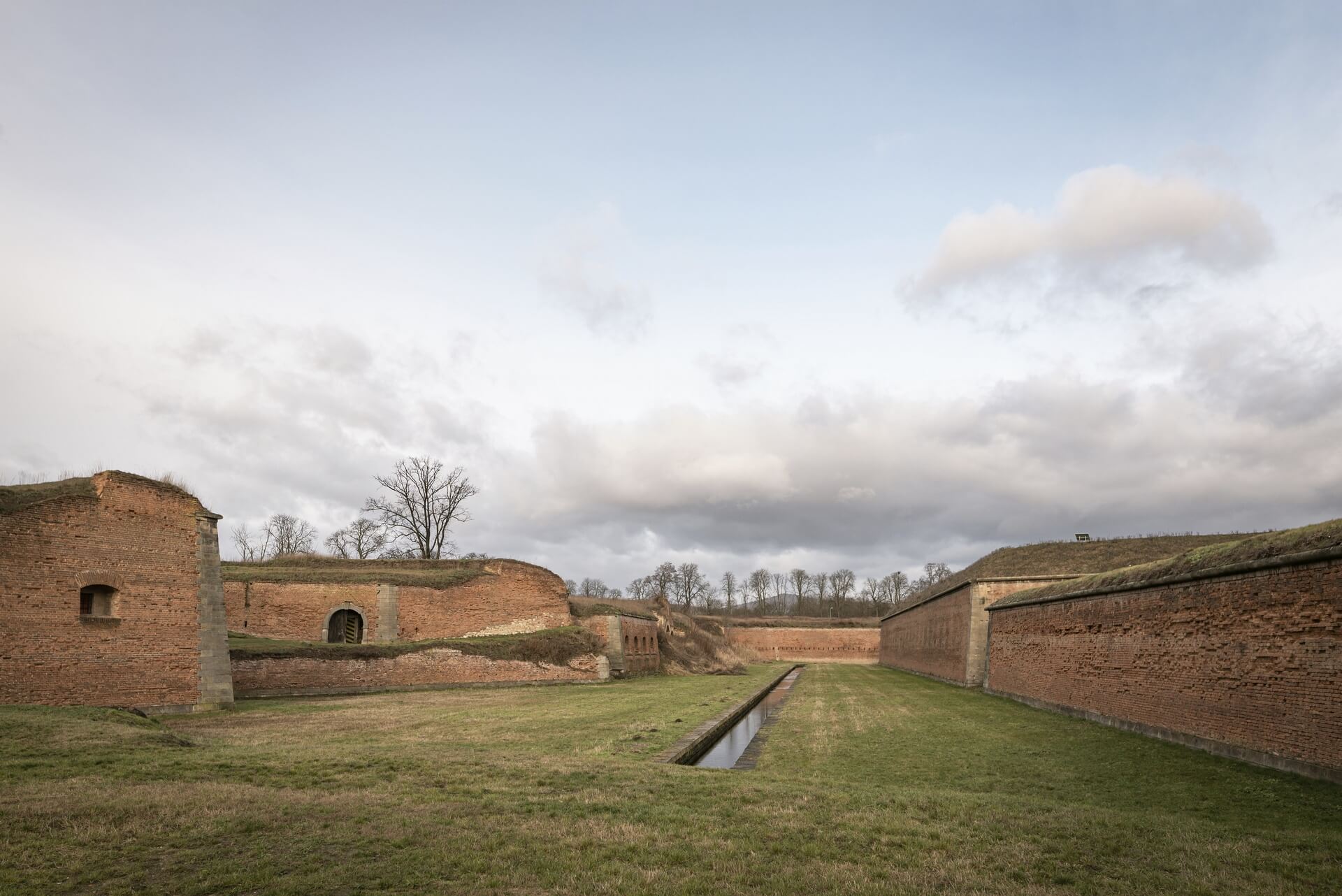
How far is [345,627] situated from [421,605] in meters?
2.77

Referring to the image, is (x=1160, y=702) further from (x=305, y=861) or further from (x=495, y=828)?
(x=305, y=861)

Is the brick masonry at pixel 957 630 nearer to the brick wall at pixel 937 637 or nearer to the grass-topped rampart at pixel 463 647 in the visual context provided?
the brick wall at pixel 937 637

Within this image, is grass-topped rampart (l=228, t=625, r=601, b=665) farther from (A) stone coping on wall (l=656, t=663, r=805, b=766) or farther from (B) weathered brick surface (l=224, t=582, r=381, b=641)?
(A) stone coping on wall (l=656, t=663, r=805, b=766)

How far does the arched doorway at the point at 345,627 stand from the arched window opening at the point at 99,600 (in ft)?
39.1

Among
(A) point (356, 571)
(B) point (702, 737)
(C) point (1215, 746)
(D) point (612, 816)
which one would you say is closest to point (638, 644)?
(A) point (356, 571)

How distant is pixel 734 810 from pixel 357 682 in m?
17.4

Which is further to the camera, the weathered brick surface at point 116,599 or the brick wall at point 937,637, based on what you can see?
the brick wall at point 937,637

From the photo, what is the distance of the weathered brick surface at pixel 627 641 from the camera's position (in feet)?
97.8

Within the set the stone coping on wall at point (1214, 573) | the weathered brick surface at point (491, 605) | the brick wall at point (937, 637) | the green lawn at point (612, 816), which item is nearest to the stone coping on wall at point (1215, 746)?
the green lawn at point (612, 816)

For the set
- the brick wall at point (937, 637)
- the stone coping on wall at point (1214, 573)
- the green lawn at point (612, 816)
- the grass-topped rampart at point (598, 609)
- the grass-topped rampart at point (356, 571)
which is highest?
the stone coping on wall at point (1214, 573)

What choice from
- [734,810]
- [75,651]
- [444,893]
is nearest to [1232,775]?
[734,810]

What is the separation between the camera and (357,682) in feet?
69.4

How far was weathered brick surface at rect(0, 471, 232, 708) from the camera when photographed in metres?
13.6

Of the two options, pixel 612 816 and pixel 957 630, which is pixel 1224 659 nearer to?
pixel 612 816
